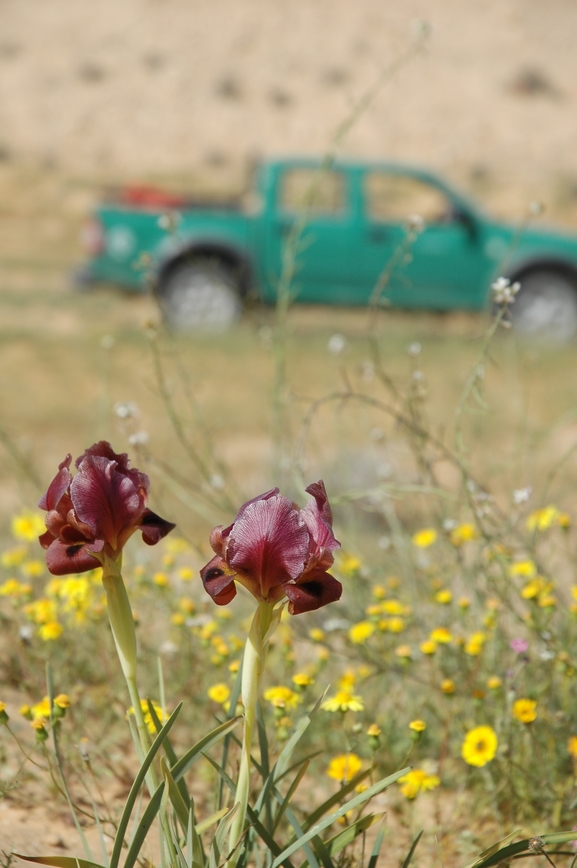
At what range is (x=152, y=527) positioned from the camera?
1438 mm

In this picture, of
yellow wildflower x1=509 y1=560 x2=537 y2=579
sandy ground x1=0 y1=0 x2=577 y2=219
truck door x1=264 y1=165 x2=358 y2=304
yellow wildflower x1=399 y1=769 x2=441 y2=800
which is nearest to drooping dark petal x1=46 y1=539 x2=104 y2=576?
yellow wildflower x1=399 y1=769 x2=441 y2=800

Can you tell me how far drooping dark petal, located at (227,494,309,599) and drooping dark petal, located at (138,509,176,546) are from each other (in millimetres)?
145

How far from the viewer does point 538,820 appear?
213 centimetres

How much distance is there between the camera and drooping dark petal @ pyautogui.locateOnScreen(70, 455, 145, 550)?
4.48 ft

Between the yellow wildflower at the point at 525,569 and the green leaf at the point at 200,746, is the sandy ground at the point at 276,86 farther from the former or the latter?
the green leaf at the point at 200,746

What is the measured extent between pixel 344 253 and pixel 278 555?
8518 millimetres

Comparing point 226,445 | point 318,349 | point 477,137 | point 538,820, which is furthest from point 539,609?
point 477,137

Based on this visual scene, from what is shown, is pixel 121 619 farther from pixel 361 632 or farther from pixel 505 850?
pixel 361 632

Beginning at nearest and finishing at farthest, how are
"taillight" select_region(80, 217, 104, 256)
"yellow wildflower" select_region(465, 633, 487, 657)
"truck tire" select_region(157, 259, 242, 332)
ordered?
"yellow wildflower" select_region(465, 633, 487, 657)
"truck tire" select_region(157, 259, 242, 332)
"taillight" select_region(80, 217, 104, 256)

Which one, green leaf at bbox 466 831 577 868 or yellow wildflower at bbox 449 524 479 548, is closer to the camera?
green leaf at bbox 466 831 577 868

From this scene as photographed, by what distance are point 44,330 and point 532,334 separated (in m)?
4.58

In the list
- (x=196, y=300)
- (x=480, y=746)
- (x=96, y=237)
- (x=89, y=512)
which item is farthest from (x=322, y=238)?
(x=89, y=512)

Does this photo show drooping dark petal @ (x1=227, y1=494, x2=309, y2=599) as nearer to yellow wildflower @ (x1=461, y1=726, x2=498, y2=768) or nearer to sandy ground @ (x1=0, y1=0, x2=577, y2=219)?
yellow wildflower @ (x1=461, y1=726, x2=498, y2=768)

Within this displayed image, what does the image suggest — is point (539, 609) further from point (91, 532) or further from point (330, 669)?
point (91, 532)
